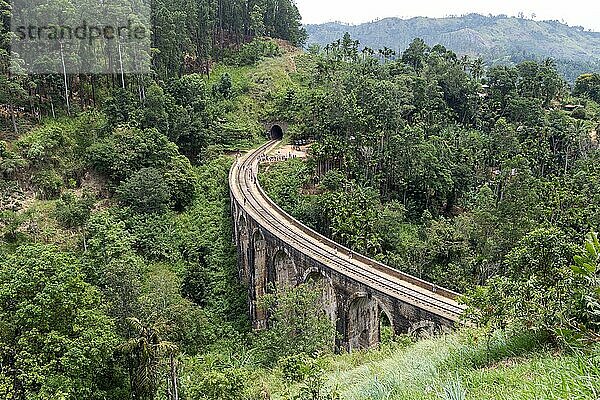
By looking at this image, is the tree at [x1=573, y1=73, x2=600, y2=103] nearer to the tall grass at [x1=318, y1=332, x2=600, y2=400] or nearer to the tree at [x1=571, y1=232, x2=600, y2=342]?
the tall grass at [x1=318, y1=332, x2=600, y2=400]

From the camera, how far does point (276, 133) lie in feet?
233

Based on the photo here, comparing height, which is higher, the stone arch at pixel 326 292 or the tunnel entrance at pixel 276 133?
the tunnel entrance at pixel 276 133

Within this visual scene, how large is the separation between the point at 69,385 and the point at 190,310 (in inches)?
590

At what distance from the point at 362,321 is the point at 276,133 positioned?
44.8 m

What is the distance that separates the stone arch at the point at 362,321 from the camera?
94.2 ft

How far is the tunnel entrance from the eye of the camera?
70312 mm

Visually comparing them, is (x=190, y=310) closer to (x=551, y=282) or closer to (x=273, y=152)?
(x=551, y=282)

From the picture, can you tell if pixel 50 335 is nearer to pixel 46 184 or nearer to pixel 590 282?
pixel 590 282

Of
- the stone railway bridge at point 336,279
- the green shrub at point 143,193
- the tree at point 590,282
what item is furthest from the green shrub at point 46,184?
the tree at point 590,282

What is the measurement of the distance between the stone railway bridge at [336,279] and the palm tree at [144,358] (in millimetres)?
11874

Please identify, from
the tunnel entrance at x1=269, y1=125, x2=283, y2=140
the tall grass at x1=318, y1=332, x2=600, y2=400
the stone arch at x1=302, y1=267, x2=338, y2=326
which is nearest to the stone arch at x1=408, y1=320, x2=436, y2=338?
the stone arch at x1=302, y1=267, x2=338, y2=326

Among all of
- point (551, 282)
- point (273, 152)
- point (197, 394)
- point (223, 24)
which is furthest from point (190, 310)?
point (223, 24)

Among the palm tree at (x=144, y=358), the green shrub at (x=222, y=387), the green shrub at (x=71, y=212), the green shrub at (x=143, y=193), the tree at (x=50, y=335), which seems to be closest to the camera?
the tree at (x=50, y=335)

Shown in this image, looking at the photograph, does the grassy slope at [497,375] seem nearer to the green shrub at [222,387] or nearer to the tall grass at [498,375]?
the tall grass at [498,375]
